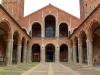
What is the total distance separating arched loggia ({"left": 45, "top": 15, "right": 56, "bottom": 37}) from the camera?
47.7m

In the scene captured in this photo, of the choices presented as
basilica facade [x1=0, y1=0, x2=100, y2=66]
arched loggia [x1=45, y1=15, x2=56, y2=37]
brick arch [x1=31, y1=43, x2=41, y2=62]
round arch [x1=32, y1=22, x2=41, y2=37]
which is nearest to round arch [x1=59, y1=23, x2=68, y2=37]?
basilica facade [x1=0, y1=0, x2=100, y2=66]

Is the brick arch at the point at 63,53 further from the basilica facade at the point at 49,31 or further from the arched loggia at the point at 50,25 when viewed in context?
the arched loggia at the point at 50,25

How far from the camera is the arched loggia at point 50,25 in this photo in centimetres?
4771

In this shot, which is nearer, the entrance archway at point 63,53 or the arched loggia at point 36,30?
the entrance archway at point 63,53

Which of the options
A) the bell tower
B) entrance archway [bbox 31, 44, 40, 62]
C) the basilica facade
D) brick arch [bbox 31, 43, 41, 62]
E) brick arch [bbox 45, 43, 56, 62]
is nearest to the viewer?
the basilica facade

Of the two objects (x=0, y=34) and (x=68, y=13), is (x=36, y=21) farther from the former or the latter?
(x=0, y=34)

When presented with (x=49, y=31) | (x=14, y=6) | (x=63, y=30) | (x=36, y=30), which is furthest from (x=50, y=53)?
(x=14, y=6)

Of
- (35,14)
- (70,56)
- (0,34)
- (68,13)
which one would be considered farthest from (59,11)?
(0,34)

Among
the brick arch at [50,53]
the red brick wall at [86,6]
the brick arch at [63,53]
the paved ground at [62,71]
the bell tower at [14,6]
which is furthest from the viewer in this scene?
Result: the brick arch at [50,53]

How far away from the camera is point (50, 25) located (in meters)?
49.0

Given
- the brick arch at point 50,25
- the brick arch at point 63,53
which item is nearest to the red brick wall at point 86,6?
the brick arch at point 50,25

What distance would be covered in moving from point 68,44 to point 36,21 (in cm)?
881

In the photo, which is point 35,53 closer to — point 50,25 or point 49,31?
point 49,31

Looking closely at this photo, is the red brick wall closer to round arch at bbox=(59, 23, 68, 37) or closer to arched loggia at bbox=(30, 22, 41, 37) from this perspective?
round arch at bbox=(59, 23, 68, 37)
